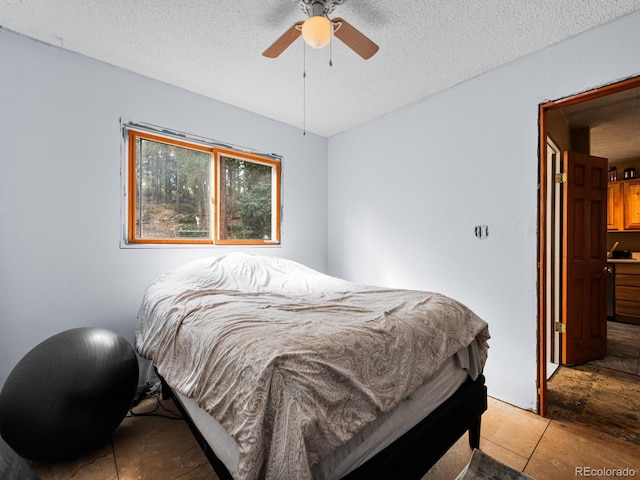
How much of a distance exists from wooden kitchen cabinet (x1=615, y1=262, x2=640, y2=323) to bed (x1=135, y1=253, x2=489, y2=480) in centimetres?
427

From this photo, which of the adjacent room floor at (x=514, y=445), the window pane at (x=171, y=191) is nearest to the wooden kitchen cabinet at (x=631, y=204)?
the adjacent room floor at (x=514, y=445)

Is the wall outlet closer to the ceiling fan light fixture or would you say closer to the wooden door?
the wooden door

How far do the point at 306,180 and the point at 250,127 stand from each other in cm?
86

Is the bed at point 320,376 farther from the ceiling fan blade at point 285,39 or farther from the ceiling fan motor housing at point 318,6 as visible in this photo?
the ceiling fan motor housing at point 318,6

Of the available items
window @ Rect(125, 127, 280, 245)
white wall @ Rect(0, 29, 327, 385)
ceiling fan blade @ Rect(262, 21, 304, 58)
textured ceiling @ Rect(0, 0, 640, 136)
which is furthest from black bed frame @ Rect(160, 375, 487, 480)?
textured ceiling @ Rect(0, 0, 640, 136)

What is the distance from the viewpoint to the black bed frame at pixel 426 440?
1077 millimetres

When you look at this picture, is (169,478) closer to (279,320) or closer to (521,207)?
(279,320)

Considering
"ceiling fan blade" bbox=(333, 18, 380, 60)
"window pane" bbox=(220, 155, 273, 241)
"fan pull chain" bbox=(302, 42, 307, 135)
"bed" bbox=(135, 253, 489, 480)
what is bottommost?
"bed" bbox=(135, 253, 489, 480)

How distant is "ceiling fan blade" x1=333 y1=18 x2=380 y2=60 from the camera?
5.06ft

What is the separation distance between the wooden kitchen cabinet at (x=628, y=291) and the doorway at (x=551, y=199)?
7.00 feet

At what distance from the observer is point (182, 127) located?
8.46ft

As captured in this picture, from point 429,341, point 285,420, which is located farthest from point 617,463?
point 285,420

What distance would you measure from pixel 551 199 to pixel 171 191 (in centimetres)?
352

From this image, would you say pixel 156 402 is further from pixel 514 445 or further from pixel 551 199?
pixel 551 199
